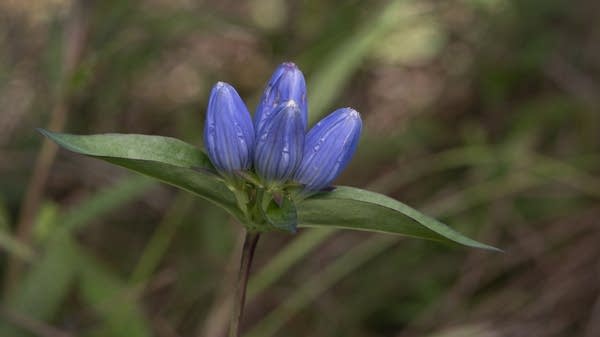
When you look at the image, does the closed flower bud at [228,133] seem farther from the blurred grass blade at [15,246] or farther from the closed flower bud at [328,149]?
the blurred grass blade at [15,246]

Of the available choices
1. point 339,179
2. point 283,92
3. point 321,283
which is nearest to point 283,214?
point 283,92

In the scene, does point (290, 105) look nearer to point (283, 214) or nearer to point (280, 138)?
point (280, 138)

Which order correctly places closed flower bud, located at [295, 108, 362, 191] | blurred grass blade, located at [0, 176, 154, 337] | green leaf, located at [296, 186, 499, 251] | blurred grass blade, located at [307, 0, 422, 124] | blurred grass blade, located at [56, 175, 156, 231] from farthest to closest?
blurred grass blade, located at [307, 0, 422, 124] < blurred grass blade, located at [56, 175, 156, 231] < blurred grass blade, located at [0, 176, 154, 337] < closed flower bud, located at [295, 108, 362, 191] < green leaf, located at [296, 186, 499, 251]

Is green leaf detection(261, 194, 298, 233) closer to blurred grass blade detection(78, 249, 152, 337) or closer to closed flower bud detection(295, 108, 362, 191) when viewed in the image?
closed flower bud detection(295, 108, 362, 191)

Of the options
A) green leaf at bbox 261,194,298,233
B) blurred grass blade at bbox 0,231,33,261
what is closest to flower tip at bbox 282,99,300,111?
green leaf at bbox 261,194,298,233

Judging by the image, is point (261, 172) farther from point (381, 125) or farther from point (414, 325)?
point (381, 125)

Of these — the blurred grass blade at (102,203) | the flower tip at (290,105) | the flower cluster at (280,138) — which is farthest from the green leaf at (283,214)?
the blurred grass blade at (102,203)
